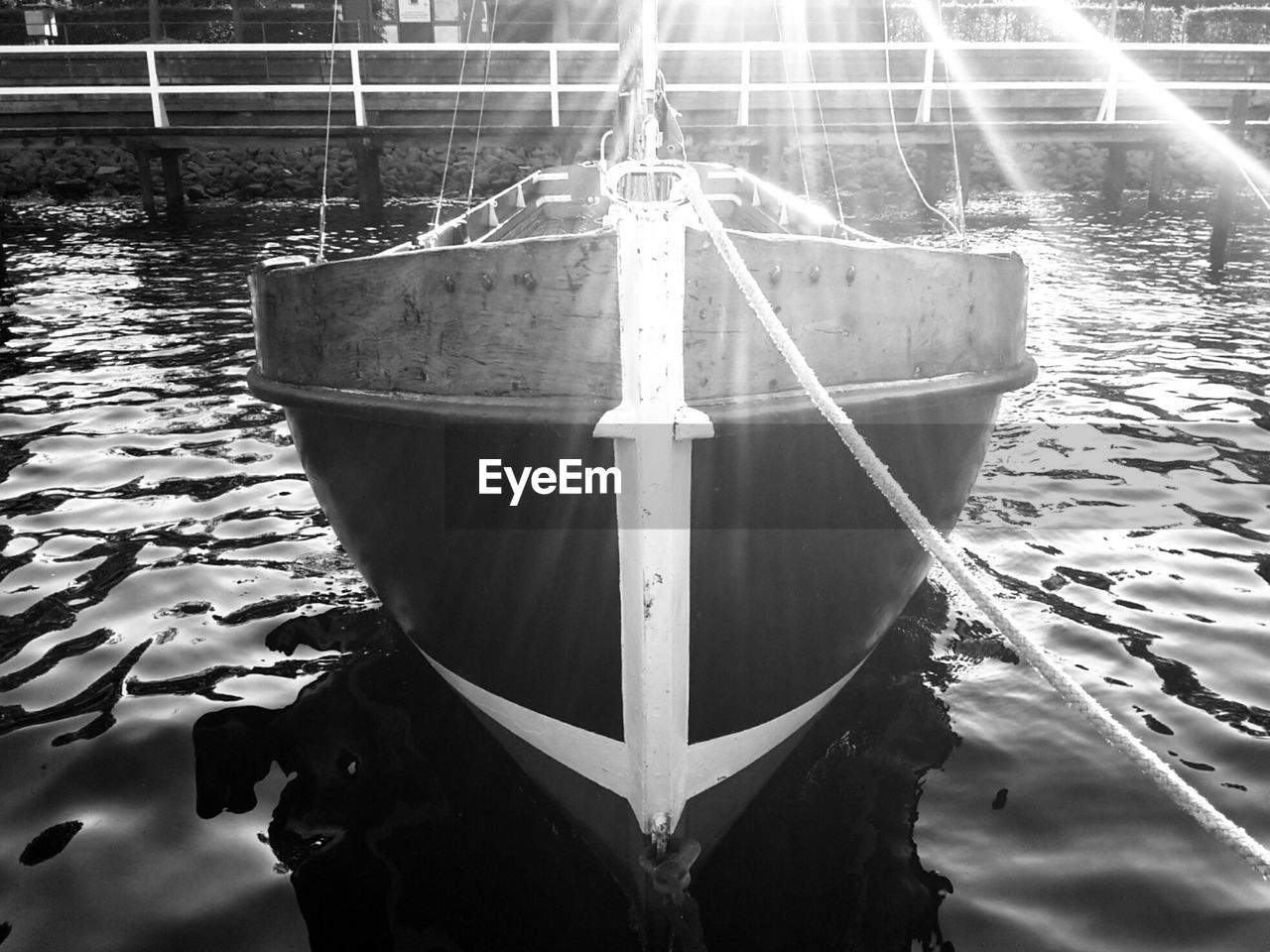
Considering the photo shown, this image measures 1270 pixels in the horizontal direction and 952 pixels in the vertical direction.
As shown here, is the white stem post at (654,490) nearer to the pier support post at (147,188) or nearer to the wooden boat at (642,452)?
the wooden boat at (642,452)

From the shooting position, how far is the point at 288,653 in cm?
399

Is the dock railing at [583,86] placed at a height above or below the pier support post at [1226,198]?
above

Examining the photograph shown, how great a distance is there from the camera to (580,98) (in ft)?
53.9

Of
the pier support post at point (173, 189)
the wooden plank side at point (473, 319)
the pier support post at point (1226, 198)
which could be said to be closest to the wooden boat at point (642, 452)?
the wooden plank side at point (473, 319)

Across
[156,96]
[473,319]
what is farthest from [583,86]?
[473,319]

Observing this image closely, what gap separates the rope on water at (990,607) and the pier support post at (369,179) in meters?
14.8

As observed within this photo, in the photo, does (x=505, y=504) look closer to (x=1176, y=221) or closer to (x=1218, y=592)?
(x=1218, y=592)

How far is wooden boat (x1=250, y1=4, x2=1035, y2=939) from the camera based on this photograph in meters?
2.43

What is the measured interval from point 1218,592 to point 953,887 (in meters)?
2.24

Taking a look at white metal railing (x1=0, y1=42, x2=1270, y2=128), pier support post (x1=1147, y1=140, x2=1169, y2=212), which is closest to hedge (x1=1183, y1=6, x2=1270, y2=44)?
white metal railing (x1=0, y1=42, x2=1270, y2=128)

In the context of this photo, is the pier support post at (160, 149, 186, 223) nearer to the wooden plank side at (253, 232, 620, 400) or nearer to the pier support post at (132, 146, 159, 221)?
the pier support post at (132, 146, 159, 221)

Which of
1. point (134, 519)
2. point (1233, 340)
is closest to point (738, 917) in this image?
point (134, 519)

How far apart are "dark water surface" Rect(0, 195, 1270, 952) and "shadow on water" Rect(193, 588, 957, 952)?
1 cm

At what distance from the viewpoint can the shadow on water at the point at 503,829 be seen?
8.91ft
